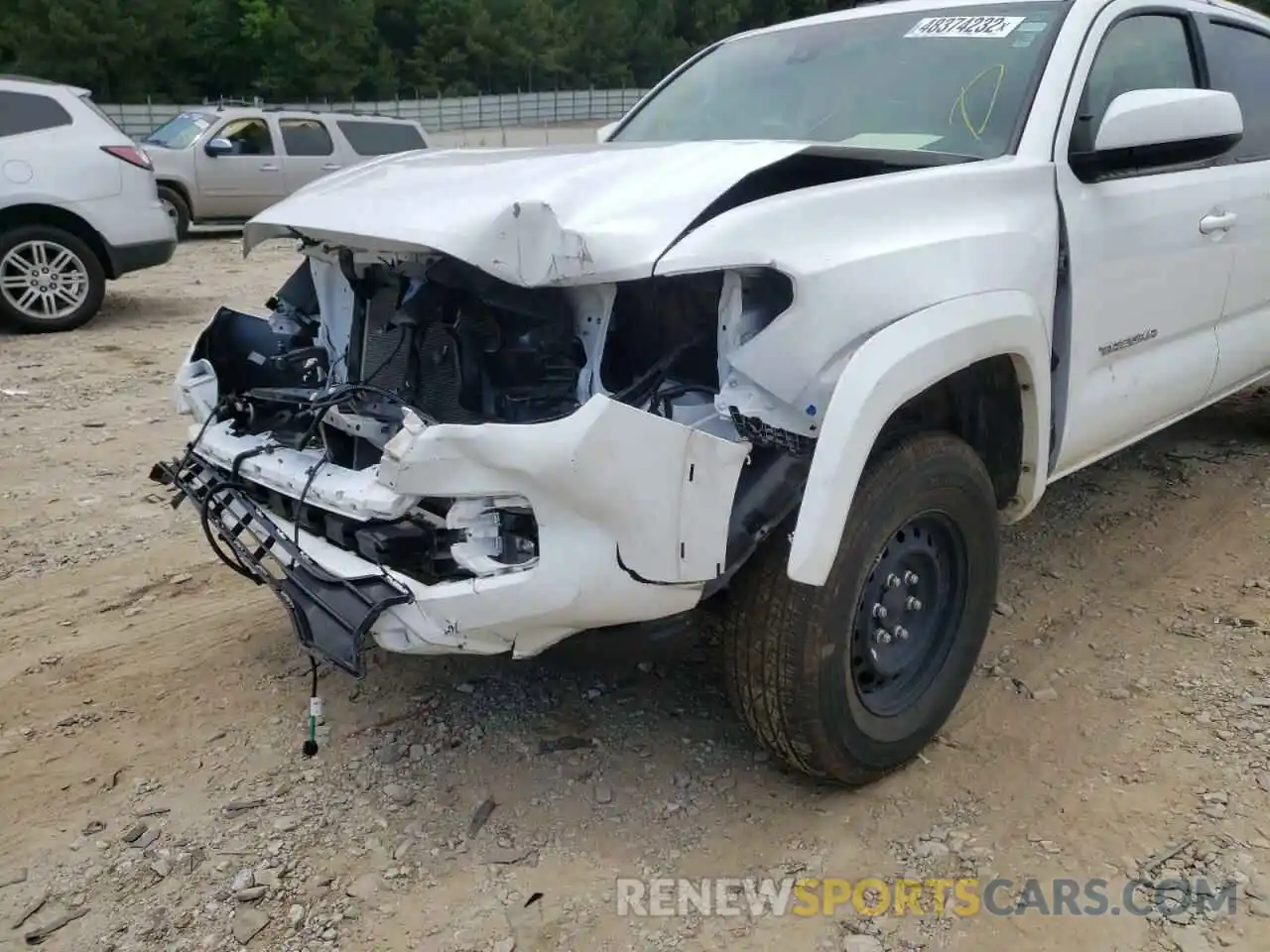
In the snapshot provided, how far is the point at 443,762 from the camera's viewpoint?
2904mm

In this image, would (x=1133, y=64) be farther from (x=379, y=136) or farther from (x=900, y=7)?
(x=379, y=136)

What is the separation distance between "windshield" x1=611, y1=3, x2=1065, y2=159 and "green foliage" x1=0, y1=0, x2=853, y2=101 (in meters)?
31.7

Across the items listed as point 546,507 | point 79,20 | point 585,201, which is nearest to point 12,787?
point 546,507

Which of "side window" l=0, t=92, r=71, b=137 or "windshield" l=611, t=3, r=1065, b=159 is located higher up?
"windshield" l=611, t=3, r=1065, b=159

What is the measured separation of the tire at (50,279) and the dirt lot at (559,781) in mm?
4555

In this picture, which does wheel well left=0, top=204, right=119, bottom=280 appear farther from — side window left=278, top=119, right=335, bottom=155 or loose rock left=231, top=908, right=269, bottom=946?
loose rock left=231, top=908, right=269, bottom=946

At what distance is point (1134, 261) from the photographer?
10.7 feet

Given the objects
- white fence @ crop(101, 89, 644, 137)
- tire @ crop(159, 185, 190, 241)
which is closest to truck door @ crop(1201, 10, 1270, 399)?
tire @ crop(159, 185, 190, 241)

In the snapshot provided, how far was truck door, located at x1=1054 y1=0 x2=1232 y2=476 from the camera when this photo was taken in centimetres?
310

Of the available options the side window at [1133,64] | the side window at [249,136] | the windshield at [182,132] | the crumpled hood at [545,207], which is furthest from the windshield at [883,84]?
the windshield at [182,132]

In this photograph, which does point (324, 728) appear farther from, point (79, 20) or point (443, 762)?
point (79, 20)

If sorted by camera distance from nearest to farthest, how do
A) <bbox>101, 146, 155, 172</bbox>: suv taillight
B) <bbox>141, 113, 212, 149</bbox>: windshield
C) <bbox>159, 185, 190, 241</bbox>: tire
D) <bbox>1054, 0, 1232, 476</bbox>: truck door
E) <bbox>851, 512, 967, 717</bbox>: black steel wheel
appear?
<bbox>851, 512, 967, 717</bbox>: black steel wheel, <bbox>1054, 0, 1232, 476</bbox>: truck door, <bbox>101, 146, 155, 172</bbox>: suv taillight, <bbox>159, 185, 190, 241</bbox>: tire, <bbox>141, 113, 212, 149</bbox>: windshield

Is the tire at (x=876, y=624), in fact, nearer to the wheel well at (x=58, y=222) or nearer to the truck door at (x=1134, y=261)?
the truck door at (x=1134, y=261)

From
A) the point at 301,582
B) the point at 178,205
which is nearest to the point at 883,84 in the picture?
the point at 301,582
